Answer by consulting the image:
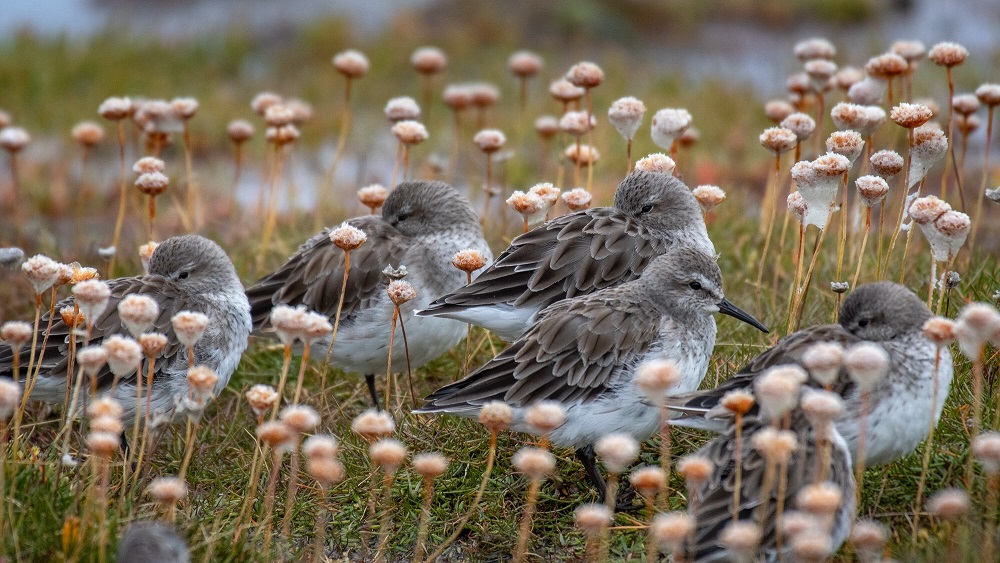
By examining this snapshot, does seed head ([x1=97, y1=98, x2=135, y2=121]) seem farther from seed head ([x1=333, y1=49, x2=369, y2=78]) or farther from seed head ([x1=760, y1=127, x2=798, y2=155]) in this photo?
seed head ([x1=760, y1=127, x2=798, y2=155])

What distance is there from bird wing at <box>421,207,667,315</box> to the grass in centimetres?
65

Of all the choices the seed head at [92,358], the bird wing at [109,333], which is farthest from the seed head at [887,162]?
the seed head at [92,358]

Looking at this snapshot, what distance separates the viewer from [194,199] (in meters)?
9.27

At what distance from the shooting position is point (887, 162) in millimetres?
5406

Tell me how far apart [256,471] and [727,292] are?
353 centimetres

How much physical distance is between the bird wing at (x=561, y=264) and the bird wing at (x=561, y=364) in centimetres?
63

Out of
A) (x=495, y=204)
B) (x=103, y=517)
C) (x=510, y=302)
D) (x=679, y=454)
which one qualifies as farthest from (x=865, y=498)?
(x=495, y=204)

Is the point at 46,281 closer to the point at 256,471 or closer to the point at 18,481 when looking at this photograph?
the point at 18,481

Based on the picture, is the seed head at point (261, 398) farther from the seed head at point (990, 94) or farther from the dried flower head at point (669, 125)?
the seed head at point (990, 94)

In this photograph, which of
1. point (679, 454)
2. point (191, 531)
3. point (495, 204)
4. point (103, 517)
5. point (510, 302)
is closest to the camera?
point (103, 517)

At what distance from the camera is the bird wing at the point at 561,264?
6029mm

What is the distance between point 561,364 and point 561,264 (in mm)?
907

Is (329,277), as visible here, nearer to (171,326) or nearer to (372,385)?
(372,385)

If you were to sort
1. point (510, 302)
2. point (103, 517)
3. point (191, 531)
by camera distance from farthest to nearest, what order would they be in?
point (510, 302), point (191, 531), point (103, 517)
